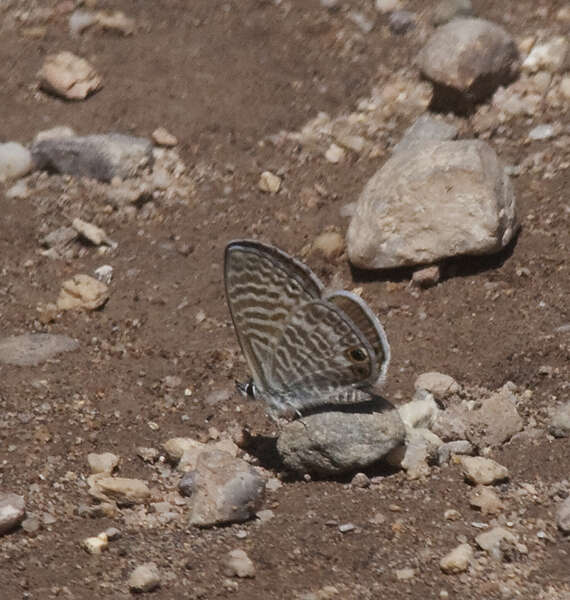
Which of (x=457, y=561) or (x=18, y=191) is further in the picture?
(x=18, y=191)

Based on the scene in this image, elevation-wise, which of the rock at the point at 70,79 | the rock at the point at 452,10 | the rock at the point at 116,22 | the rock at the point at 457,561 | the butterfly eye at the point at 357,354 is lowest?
the rock at the point at 457,561

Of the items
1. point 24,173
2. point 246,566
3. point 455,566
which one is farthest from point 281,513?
point 24,173

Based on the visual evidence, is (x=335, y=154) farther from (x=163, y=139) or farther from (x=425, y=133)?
(x=163, y=139)

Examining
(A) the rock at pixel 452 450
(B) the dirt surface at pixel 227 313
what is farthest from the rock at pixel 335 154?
(A) the rock at pixel 452 450

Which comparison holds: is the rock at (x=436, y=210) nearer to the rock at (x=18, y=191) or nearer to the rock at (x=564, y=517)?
the rock at (x=564, y=517)

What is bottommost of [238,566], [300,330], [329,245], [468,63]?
[238,566]

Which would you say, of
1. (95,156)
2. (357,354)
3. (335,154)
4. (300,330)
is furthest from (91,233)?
(357,354)
